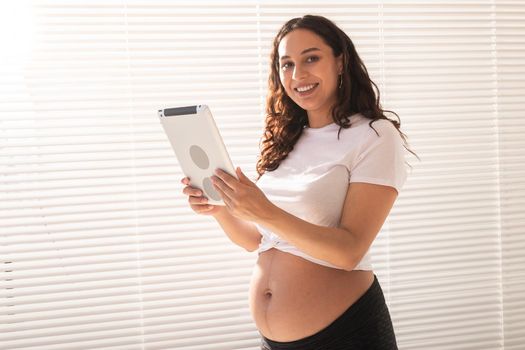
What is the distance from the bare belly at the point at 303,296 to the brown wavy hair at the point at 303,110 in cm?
36

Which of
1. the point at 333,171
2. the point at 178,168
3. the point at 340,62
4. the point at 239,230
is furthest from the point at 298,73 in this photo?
the point at 178,168

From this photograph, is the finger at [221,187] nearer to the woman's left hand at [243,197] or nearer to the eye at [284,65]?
the woman's left hand at [243,197]

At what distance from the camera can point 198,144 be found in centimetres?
158

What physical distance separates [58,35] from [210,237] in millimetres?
935

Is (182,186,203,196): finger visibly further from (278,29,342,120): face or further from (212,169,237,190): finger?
(278,29,342,120): face

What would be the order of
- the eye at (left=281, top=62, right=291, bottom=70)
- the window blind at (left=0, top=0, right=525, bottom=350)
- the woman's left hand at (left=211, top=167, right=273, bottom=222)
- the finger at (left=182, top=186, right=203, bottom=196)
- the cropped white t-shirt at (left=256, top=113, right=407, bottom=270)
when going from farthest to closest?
1. the window blind at (left=0, top=0, right=525, bottom=350)
2. the eye at (left=281, top=62, right=291, bottom=70)
3. the finger at (left=182, top=186, right=203, bottom=196)
4. the cropped white t-shirt at (left=256, top=113, right=407, bottom=270)
5. the woman's left hand at (left=211, top=167, right=273, bottom=222)

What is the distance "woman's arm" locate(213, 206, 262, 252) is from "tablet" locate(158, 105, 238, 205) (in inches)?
9.2

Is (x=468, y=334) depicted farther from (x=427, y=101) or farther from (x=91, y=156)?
(x=91, y=156)

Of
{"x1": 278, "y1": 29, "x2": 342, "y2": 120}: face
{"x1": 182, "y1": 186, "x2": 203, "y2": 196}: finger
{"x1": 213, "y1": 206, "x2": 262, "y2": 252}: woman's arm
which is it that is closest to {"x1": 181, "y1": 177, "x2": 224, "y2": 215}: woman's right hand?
{"x1": 182, "y1": 186, "x2": 203, "y2": 196}: finger

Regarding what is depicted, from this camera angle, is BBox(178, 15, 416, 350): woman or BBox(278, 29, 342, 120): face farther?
BBox(278, 29, 342, 120): face

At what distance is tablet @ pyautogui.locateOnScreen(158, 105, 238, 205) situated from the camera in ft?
4.96

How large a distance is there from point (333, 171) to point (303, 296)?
361 millimetres

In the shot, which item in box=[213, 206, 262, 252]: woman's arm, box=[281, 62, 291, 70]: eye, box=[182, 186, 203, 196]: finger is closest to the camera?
box=[182, 186, 203, 196]: finger

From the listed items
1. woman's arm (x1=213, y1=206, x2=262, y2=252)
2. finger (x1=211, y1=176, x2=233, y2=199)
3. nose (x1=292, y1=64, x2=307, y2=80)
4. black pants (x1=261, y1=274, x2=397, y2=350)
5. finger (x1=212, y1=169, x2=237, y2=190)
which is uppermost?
nose (x1=292, y1=64, x2=307, y2=80)
